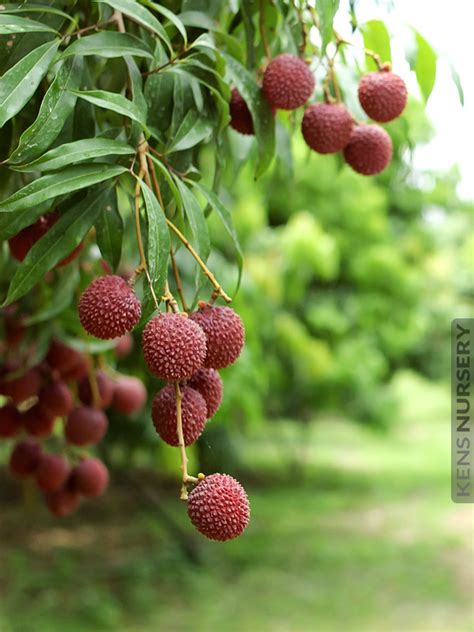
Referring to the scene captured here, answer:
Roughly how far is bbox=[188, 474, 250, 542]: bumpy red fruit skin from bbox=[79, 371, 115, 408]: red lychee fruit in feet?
2.53

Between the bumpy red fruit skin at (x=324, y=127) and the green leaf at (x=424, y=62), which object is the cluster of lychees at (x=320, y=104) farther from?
the green leaf at (x=424, y=62)

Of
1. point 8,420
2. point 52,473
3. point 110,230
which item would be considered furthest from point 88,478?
point 110,230

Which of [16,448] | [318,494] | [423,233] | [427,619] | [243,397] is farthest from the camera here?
[318,494]

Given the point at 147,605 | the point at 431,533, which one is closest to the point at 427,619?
the point at 147,605

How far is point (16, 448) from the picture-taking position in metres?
1.53

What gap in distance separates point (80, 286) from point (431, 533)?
6143 mm

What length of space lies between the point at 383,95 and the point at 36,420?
744 millimetres

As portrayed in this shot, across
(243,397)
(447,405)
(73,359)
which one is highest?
(73,359)

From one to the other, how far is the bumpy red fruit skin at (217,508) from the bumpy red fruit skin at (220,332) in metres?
0.12

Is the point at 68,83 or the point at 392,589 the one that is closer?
the point at 68,83

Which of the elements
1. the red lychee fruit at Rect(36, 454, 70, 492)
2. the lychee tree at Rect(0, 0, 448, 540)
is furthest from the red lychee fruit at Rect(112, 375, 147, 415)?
the lychee tree at Rect(0, 0, 448, 540)

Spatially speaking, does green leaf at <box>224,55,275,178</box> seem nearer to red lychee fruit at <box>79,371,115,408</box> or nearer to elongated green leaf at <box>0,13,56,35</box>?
elongated green leaf at <box>0,13,56,35</box>

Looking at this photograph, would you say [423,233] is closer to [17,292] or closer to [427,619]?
[427,619]

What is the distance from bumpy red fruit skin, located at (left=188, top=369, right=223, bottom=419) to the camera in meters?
0.82
